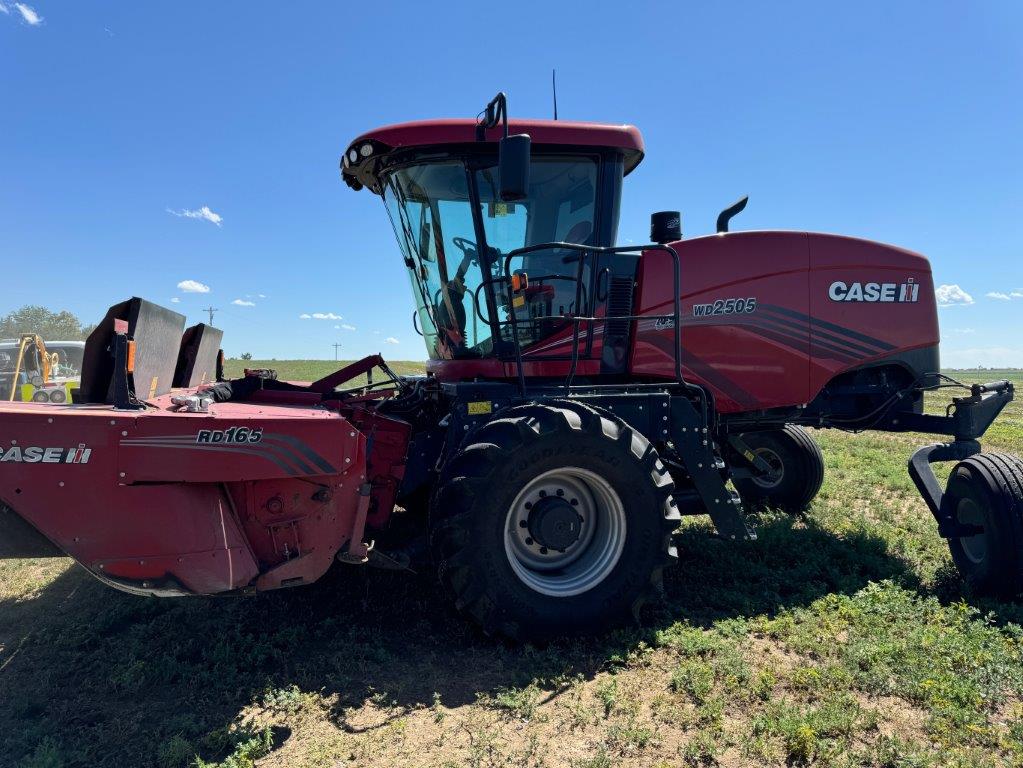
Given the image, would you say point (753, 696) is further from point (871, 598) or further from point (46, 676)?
point (46, 676)

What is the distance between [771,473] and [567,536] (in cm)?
346

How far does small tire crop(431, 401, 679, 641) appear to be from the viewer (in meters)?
3.42

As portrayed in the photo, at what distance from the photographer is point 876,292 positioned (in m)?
5.09

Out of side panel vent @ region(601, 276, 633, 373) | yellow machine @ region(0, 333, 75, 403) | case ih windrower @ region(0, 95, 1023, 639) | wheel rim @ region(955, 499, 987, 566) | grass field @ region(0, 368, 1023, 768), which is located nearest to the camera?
grass field @ region(0, 368, 1023, 768)

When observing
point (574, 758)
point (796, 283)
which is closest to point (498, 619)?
point (574, 758)

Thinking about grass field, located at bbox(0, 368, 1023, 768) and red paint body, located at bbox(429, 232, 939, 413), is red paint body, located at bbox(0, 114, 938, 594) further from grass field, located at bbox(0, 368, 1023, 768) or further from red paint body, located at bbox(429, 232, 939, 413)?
grass field, located at bbox(0, 368, 1023, 768)

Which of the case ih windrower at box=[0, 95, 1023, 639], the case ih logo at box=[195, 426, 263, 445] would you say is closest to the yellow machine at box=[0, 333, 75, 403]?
the case ih windrower at box=[0, 95, 1023, 639]

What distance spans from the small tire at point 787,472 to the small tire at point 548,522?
2.84 metres

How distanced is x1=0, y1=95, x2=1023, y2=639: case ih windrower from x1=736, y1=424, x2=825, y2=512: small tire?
646 millimetres

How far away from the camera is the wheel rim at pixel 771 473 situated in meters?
6.38

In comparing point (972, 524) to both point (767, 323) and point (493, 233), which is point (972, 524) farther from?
point (493, 233)

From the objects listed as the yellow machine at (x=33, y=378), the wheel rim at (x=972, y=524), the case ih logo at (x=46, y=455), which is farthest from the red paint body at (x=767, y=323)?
the yellow machine at (x=33, y=378)

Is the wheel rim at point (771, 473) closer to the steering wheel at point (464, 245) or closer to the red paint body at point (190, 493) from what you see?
the steering wheel at point (464, 245)

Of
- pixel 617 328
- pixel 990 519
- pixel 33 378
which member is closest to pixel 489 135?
pixel 617 328
